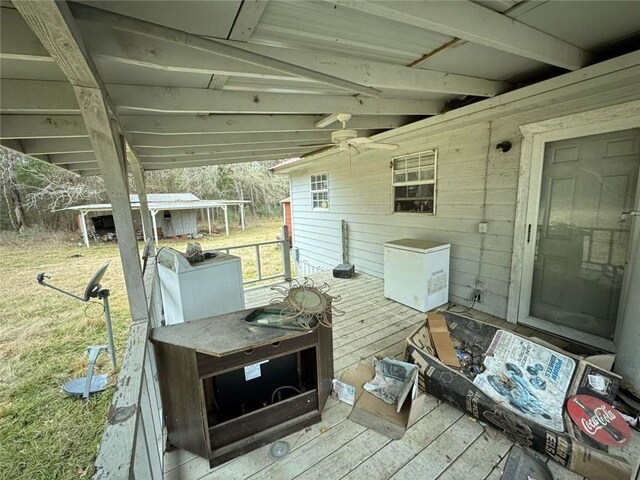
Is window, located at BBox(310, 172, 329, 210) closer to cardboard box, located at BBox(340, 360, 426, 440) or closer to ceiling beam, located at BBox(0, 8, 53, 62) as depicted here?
cardboard box, located at BBox(340, 360, 426, 440)

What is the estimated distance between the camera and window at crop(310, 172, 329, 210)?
6.23 metres

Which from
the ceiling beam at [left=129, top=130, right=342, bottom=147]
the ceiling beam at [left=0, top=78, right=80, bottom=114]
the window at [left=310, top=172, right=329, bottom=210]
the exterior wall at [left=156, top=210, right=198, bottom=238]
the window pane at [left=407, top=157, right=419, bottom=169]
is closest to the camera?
the ceiling beam at [left=0, top=78, right=80, bottom=114]

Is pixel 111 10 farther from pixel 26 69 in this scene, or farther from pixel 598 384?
pixel 598 384

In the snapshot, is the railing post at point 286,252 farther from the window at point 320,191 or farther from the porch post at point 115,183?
the porch post at point 115,183

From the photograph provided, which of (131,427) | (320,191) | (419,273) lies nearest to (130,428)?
(131,427)

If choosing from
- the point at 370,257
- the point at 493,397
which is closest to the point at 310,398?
the point at 493,397

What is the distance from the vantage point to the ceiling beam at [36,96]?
1566 millimetres

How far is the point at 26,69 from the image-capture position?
4.77ft

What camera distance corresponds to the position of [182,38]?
1297mm

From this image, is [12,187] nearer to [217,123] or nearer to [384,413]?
[217,123]

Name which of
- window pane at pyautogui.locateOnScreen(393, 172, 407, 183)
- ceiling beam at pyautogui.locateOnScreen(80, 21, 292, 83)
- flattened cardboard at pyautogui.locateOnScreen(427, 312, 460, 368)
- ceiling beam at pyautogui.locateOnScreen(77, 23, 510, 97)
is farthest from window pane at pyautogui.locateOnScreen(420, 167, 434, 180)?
ceiling beam at pyautogui.locateOnScreen(80, 21, 292, 83)

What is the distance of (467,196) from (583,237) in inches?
46.7

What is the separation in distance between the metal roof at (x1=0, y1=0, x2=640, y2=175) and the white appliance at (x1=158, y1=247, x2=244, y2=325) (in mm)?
1362

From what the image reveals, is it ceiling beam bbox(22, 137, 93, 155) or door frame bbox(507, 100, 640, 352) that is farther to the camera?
ceiling beam bbox(22, 137, 93, 155)
